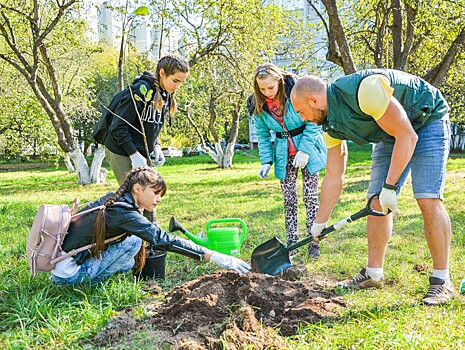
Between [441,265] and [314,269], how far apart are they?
1.13 metres

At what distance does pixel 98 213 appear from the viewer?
9.81 ft

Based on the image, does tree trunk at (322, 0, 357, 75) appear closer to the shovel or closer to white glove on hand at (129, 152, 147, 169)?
white glove on hand at (129, 152, 147, 169)

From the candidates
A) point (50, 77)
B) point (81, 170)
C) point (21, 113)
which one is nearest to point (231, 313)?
point (81, 170)

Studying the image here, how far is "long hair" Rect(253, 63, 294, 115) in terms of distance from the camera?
3.72 m

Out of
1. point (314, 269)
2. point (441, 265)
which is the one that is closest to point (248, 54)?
point (314, 269)

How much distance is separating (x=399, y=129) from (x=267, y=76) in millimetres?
1403

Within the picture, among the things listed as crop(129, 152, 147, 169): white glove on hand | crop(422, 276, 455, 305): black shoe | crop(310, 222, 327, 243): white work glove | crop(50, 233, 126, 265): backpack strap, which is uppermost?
crop(129, 152, 147, 169): white glove on hand

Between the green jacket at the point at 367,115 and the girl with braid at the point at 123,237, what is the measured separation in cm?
122

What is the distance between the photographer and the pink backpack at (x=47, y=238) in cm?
297

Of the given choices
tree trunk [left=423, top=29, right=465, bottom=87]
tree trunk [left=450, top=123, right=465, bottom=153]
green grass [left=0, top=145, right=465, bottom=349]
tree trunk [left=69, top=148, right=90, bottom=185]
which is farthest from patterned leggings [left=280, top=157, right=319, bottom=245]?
tree trunk [left=450, top=123, right=465, bottom=153]

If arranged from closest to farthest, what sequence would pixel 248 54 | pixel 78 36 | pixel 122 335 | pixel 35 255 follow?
1. pixel 122 335
2. pixel 35 255
3. pixel 248 54
4. pixel 78 36

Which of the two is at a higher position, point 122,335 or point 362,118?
point 362,118

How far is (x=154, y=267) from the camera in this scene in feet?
11.6

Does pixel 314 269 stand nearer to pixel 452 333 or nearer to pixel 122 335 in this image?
pixel 452 333
